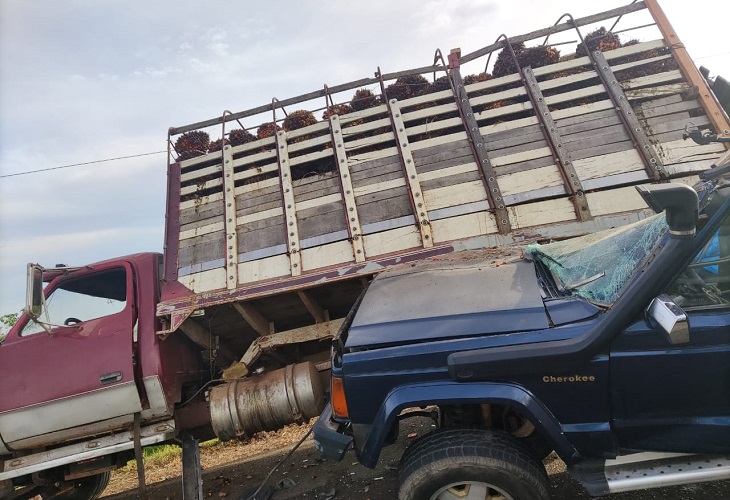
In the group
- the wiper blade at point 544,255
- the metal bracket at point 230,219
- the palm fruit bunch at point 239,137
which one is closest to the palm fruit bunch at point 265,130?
the palm fruit bunch at point 239,137

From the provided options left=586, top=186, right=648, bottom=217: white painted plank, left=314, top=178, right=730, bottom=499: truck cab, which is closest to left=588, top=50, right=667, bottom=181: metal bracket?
left=586, top=186, right=648, bottom=217: white painted plank

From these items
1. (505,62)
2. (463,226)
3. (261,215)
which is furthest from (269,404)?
(505,62)

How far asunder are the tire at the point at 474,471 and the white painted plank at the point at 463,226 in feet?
6.33

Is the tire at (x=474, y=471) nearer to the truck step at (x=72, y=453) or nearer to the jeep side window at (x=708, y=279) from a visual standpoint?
the jeep side window at (x=708, y=279)

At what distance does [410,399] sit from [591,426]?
85 cm

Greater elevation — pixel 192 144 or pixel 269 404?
pixel 192 144

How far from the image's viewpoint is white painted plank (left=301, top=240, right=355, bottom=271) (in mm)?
3760

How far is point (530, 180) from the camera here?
3.74 m

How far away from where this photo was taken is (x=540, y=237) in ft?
11.6

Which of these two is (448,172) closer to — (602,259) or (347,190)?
(347,190)

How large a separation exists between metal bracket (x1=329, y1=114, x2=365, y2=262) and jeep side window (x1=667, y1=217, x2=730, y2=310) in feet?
7.61

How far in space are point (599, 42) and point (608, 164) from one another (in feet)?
4.81

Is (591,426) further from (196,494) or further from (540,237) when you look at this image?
(196,494)

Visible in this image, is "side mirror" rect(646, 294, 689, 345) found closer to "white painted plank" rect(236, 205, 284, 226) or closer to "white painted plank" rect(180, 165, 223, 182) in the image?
"white painted plank" rect(236, 205, 284, 226)
